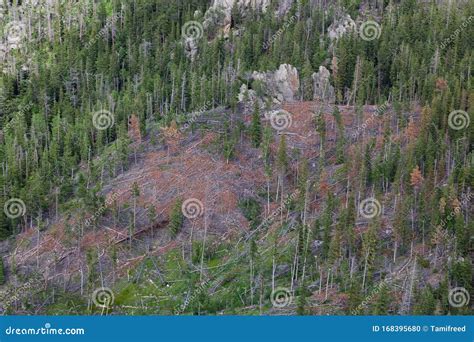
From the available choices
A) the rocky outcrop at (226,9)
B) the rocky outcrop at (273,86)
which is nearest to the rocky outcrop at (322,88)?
the rocky outcrop at (273,86)

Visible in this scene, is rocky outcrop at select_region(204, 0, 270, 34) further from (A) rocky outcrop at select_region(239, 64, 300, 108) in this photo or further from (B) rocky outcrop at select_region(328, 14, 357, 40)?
(A) rocky outcrop at select_region(239, 64, 300, 108)

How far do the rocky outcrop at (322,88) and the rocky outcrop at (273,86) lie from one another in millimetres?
2576

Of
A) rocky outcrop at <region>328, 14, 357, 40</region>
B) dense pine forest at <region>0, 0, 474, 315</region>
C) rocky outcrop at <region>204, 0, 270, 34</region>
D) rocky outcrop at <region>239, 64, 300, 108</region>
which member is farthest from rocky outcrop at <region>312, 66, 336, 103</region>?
rocky outcrop at <region>204, 0, 270, 34</region>

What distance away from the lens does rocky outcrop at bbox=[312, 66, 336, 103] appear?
11378 cm

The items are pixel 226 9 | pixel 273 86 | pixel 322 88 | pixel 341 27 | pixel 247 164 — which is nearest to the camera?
pixel 247 164

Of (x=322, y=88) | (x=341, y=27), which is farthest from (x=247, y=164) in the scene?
(x=341, y=27)

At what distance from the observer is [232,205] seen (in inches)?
3546

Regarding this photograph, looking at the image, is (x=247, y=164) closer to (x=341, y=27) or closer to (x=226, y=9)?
(x=341, y=27)

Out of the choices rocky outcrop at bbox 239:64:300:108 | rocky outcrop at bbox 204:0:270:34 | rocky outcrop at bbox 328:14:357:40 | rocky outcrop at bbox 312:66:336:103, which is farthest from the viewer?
rocky outcrop at bbox 204:0:270:34

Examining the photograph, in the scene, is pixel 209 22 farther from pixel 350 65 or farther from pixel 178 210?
pixel 178 210

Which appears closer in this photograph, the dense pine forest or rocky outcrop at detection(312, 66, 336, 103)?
the dense pine forest

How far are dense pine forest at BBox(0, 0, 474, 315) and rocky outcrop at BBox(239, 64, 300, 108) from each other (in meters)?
0.25

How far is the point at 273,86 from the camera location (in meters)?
113

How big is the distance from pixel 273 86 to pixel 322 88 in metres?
7.17
